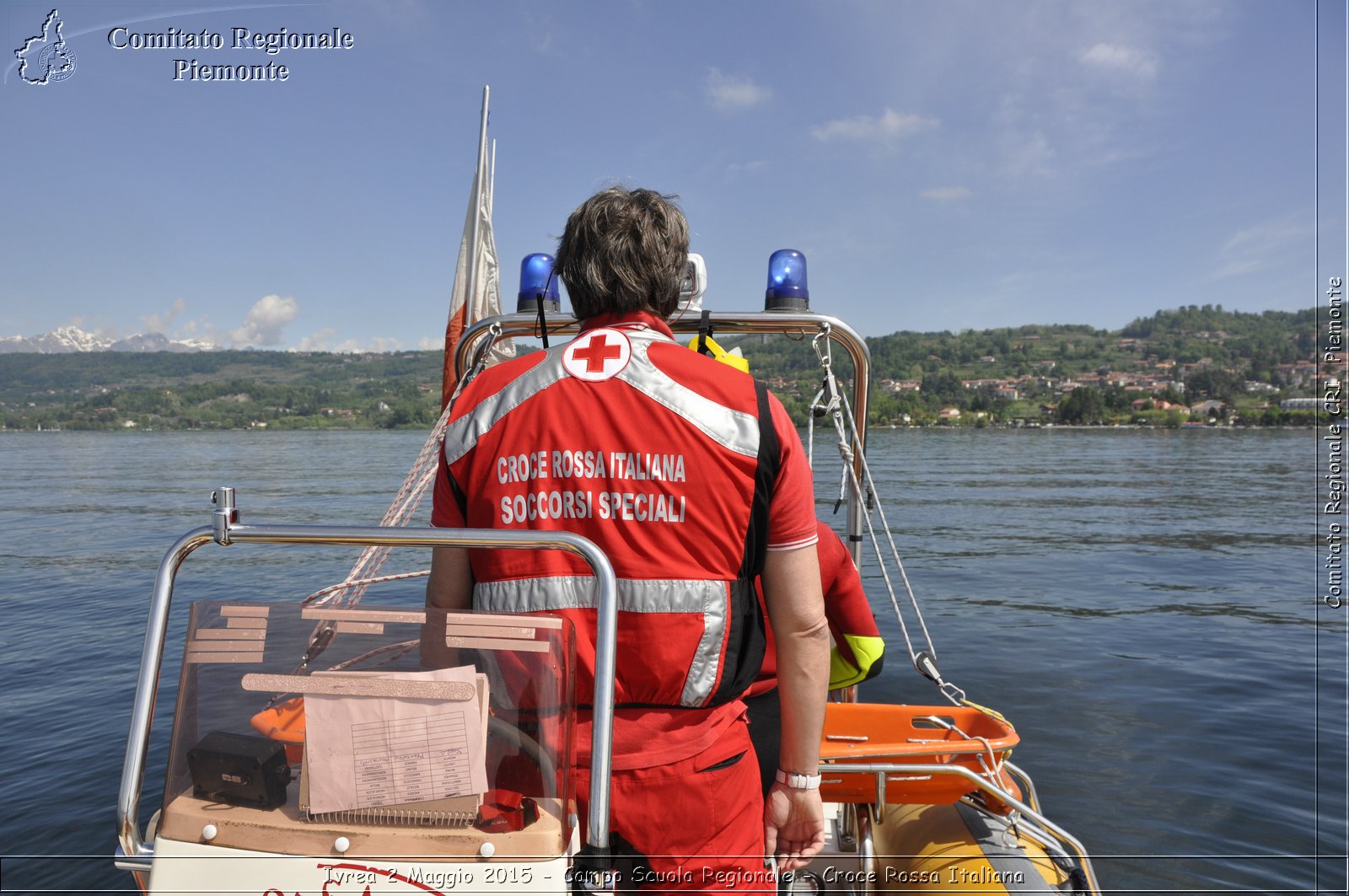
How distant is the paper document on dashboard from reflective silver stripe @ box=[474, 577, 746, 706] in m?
0.26

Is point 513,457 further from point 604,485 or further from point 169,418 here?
point 169,418

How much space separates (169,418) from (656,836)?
108 meters

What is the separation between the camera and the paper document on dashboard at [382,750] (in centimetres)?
123

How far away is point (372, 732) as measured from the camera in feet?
4.06

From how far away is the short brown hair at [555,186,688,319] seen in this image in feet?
5.17

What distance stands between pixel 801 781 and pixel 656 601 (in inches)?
21.5

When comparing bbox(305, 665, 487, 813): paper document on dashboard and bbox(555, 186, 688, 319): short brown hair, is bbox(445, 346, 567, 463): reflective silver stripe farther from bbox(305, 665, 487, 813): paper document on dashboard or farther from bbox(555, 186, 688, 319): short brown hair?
bbox(305, 665, 487, 813): paper document on dashboard

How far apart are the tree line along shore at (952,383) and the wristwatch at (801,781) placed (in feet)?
142

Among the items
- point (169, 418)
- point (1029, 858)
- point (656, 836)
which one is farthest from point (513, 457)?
point (169, 418)

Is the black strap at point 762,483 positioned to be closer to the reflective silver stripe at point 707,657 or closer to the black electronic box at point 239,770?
the reflective silver stripe at point 707,657

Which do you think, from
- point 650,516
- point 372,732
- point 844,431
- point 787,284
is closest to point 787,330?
point 787,284

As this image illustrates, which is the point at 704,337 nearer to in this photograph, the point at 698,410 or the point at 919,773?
the point at 698,410

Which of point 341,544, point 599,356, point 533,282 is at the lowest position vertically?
point 341,544

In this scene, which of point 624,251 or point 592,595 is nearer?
point 592,595
